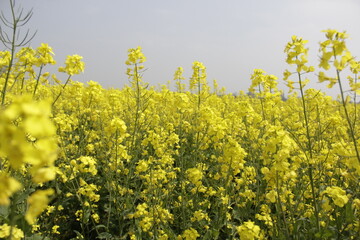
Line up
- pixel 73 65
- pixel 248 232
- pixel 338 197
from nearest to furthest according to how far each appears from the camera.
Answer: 1. pixel 248 232
2. pixel 338 197
3. pixel 73 65

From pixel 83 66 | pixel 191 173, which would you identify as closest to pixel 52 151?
pixel 191 173

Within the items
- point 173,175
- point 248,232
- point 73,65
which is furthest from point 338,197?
point 73,65

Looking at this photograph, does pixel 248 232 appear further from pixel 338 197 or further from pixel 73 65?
pixel 73 65

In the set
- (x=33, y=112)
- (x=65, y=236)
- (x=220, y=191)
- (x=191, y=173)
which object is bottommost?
(x=65, y=236)

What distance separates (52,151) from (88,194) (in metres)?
2.10

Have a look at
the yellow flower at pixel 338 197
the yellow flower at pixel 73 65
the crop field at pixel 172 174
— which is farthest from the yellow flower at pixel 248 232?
the yellow flower at pixel 73 65

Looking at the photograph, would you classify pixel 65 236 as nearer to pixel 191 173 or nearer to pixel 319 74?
pixel 191 173

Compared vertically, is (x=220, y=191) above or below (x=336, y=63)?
below

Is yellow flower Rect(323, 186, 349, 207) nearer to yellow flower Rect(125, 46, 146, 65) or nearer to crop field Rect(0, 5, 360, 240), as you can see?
crop field Rect(0, 5, 360, 240)

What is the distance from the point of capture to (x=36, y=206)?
2.47 ft

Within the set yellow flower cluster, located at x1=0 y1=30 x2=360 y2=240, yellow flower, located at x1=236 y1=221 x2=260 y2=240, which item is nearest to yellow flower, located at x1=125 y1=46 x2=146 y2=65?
yellow flower cluster, located at x1=0 y1=30 x2=360 y2=240

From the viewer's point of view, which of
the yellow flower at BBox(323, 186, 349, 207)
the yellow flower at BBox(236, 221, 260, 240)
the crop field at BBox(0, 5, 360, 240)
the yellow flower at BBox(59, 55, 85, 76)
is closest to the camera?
the crop field at BBox(0, 5, 360, 240)

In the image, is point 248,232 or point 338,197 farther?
point 338,197

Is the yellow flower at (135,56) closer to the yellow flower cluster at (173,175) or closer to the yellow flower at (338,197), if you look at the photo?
the yellow flower cluster at (173,175)
